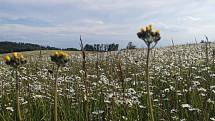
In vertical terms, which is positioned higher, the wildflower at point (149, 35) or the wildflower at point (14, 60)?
the wildflower at point (149, 35)

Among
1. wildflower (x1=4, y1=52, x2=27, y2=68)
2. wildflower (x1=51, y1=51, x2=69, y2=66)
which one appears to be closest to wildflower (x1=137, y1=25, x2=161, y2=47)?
wildflower (x1=51, y1=51, x2=69, y2=66)

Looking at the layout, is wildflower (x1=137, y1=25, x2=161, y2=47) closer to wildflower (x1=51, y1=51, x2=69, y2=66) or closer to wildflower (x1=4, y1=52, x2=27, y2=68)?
wildflower (x1=51, y1=51, x2=69, y2=66)

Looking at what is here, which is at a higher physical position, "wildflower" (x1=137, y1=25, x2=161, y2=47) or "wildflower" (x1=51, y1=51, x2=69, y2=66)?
"wildflower" (x1=137, y1=25, x2=161, y2=47)

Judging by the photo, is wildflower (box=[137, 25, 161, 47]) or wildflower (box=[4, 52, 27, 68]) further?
wildflower (box=[4, 52, 27, 68])

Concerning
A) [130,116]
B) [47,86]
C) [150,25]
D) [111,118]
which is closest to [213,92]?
[130,116]

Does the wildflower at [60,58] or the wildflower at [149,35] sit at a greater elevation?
the wildflower at [149,35]

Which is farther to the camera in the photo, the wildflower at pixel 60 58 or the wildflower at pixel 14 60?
the wildflower at pixel 14 60

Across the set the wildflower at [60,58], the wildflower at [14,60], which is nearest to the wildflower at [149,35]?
the wildflower at [60,58]

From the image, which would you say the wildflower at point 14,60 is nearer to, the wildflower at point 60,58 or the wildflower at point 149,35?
the wildflower at point 60,58

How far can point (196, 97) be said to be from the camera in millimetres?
6336

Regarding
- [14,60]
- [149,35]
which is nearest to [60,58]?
[14,60]

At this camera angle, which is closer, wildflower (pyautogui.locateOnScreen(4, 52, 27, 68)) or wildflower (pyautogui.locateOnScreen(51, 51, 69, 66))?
wildflower (pyautogui.locateOnScreen(51, 51, 69, 66))

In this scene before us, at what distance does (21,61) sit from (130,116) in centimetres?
261

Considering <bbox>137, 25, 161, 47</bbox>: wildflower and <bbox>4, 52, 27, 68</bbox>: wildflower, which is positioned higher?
<bbox>137, 25, 161, 47</bbox>: wildflower
